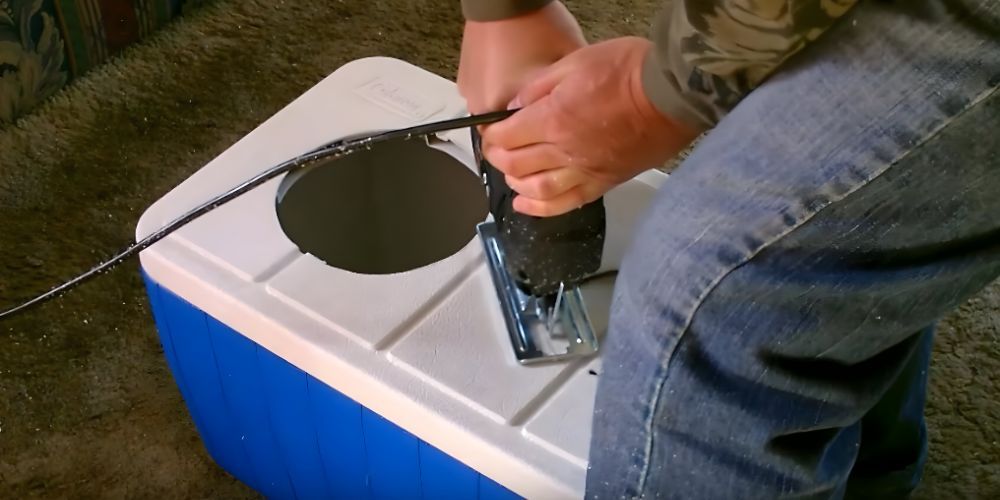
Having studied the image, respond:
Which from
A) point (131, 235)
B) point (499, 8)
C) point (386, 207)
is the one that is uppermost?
point (499, 8)

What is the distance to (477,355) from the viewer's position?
22.7 inches

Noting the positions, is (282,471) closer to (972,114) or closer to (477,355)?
(477,355)

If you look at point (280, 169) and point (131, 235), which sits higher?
point (280, 169)

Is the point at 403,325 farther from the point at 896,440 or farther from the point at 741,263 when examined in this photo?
the point at 896,440

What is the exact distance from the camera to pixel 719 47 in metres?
0.40

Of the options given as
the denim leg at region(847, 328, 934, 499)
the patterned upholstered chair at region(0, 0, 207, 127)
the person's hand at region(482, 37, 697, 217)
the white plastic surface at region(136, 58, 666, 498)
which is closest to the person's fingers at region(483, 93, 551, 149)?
the person's hand at region(482, 37, 697, 217)

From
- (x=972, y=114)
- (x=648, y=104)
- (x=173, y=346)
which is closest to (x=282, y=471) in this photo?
(x=173, y=346)

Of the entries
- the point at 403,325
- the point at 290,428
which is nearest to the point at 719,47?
the point at 403,325

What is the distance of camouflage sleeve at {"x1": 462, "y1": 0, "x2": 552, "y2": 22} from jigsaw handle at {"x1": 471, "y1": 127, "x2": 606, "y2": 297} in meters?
0.07

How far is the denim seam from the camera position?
0.37 meters

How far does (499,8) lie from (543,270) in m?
0.15

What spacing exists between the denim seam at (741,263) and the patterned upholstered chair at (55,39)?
799 mm

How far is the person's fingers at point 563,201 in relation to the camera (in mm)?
511

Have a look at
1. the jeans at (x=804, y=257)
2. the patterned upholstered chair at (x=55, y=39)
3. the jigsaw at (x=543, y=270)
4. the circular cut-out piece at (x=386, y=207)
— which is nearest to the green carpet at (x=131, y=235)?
the patterned upholstered chair at (x=55, y=39)
